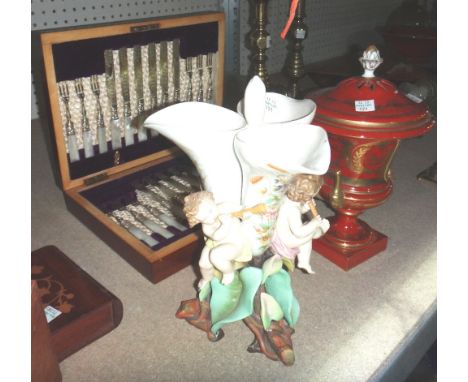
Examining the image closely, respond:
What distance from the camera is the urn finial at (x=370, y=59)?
906 millimetres

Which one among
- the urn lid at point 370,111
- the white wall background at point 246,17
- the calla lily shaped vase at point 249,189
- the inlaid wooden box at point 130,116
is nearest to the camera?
the calla lily shaped vase at point 249,189

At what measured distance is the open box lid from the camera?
108 cm

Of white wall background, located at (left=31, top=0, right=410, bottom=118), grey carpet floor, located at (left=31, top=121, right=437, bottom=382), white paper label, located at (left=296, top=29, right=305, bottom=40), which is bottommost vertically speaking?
grey carpet floor, located at (left=31, top=121, right=437, bottom=382)

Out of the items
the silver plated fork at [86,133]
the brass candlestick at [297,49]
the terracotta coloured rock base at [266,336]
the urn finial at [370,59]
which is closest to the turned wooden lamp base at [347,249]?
the terracotta coloured rock base at [266,336]

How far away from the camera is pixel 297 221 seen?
0.73m

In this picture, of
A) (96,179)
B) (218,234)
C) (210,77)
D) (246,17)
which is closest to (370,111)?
(218,234)

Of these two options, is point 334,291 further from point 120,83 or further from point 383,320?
point 120,83

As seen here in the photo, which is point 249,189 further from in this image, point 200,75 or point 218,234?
point 200,75

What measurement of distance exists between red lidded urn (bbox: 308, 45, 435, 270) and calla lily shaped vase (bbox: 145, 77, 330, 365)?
0.22 metres

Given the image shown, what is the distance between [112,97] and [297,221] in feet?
2.41

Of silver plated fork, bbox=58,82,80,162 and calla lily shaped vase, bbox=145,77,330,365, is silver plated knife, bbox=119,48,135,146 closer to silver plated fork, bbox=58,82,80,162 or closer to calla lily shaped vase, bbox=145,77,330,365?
silver plated fork, bbox=58,82,80,162

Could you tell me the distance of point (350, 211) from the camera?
3.47 feet

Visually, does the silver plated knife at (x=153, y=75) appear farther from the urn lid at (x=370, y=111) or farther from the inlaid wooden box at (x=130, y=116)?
the urn lid at (x=370, y=111)

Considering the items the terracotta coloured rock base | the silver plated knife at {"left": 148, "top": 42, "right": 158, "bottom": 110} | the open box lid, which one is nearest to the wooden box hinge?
the open box lid
